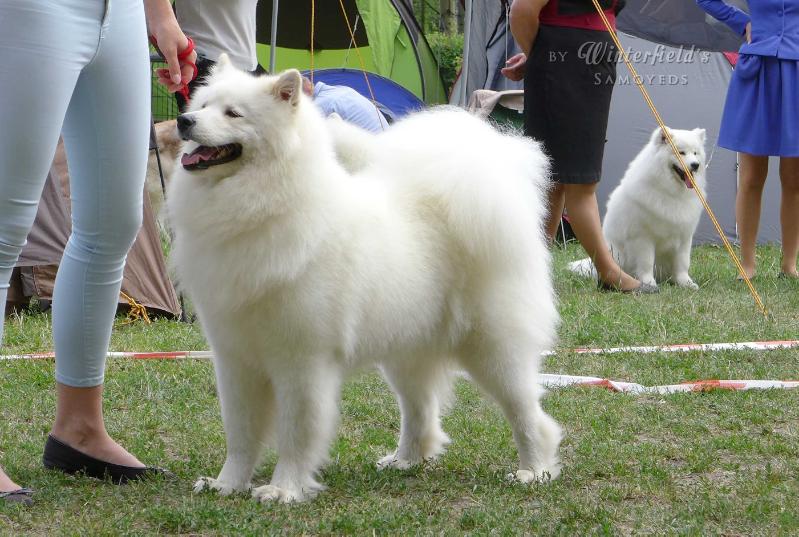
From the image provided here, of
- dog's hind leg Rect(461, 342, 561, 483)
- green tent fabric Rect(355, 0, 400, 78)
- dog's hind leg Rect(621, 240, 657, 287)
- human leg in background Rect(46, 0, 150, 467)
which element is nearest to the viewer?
human leg in background Rect(46, 0, 150, 467)

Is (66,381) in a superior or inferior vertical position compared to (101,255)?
inferior

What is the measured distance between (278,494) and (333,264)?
0.59m

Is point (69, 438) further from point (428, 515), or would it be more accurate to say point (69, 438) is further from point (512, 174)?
point (512, 174)

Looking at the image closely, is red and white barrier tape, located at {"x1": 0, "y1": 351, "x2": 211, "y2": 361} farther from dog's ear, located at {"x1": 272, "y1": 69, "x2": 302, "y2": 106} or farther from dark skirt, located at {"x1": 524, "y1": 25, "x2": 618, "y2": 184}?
dark skirt, located at {"x1": 524, "y1": 25, "x2": 618, "y2": 184}

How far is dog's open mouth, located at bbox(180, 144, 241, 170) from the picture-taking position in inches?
95.8

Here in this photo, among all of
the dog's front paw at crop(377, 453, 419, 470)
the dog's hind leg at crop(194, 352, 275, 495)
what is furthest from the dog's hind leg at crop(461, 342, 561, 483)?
the dog's hind leg at crop(194, 352, 275, 495)

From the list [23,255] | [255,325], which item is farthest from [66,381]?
[23,255]

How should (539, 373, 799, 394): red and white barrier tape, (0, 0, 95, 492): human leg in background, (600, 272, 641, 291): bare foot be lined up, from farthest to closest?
(600, 272, 641, 291): bare foot → (539, 373, 799, 394): red and white barrier tape → (0, 0, 95, 492): human leg in background

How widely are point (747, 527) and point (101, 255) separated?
1656mm

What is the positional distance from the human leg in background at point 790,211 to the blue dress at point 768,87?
175mm

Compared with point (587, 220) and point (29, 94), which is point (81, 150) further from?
point (587, 220)

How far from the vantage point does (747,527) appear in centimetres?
229

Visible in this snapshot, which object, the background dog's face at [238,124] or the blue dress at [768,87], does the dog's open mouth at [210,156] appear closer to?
the background dog's face at [238,124]

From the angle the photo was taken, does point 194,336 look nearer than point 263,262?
No
